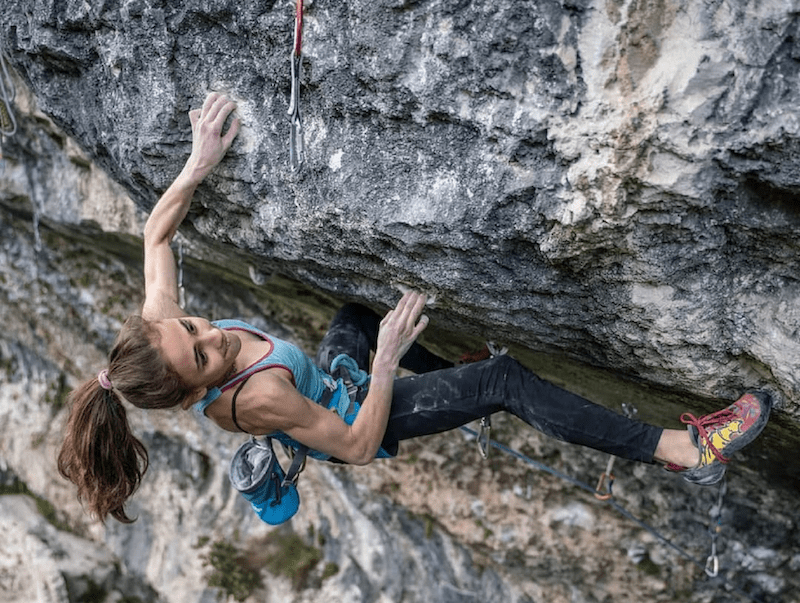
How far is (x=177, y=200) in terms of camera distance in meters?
2.88

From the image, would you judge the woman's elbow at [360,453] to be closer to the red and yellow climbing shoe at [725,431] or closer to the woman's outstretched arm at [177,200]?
the woman's outstretched arm at [177,200]

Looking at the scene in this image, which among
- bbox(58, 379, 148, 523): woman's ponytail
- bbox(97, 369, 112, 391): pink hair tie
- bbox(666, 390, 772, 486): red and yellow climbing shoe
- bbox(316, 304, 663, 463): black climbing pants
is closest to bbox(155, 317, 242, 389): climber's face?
bbox(97, 369, 112, 391): pink hair tie

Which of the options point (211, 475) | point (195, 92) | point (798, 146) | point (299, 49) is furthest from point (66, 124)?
point (211, 475)

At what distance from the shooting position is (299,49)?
7.84ft

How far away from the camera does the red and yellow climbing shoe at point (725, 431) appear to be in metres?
2.57

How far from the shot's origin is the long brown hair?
96.6 inches

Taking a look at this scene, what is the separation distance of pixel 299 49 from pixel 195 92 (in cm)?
54

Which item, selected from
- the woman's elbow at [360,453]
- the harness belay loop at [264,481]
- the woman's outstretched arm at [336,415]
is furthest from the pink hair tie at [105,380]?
the woman's elbow at [360,453]

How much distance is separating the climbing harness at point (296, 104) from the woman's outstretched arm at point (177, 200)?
0.27 m

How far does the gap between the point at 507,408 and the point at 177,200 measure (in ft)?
4.97

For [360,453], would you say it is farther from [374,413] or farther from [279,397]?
[279,397]

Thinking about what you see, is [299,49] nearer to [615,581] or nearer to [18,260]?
[615,581]

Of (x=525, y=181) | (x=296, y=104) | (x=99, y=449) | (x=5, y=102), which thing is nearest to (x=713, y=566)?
(x=525, y=181)

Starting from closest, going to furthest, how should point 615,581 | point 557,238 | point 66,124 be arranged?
1. point 557,238
2. point 66,124
3. point 615,581
